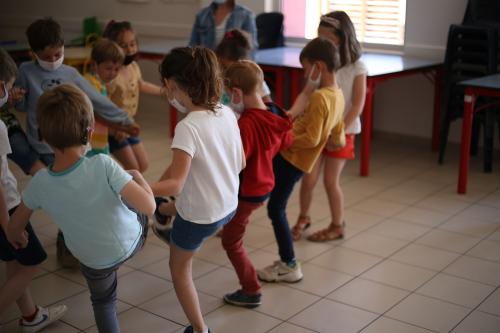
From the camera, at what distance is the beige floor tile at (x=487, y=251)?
11.9 ft

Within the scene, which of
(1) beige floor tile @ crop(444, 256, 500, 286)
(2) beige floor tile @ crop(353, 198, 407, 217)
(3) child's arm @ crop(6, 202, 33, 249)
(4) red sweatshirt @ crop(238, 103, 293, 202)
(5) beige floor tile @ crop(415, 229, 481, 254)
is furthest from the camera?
(2) beige floor tile @ crop(353, 198, 407, 217)

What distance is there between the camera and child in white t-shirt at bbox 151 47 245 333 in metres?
2.37

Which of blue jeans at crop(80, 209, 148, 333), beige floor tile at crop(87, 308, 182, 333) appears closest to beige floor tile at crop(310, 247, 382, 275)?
beige floor tile at crop(87, 308, 182, 333)

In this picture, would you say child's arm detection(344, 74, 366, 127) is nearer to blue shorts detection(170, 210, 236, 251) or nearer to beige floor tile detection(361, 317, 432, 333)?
beige floor tile detection(361, 317, 432, 333)

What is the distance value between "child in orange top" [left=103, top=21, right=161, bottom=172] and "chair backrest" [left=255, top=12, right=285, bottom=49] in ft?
8.94

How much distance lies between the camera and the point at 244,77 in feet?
9.14

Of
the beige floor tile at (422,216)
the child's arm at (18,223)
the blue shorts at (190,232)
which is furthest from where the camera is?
the beige floor tile at (422,216)

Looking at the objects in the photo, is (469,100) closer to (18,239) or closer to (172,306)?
(172,306)

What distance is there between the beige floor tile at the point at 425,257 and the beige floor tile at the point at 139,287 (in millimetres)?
1200

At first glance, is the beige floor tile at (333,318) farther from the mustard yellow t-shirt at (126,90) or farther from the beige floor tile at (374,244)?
the mustard yellow t-shirt at (126,90)

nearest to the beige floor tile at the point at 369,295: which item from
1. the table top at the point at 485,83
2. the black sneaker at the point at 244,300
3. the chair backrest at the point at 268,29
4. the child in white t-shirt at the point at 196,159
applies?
the black sneaker at the point at 244,300

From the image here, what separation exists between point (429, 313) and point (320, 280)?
0.56 meters

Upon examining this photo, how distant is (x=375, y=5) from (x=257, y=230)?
305 cm

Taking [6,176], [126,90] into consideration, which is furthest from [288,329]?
[126,90]
